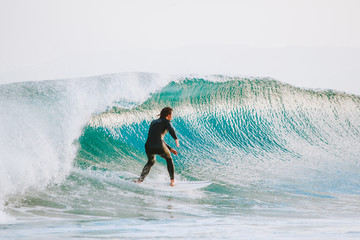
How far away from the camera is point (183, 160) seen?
8.05m

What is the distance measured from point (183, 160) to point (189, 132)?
171 centimetres

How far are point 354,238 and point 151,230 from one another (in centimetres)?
164

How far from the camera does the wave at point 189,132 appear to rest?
→ 19.8ft

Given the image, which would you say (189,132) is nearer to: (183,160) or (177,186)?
(183,160)

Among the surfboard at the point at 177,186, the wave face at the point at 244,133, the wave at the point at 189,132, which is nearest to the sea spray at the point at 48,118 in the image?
the wave at the point at 189,132

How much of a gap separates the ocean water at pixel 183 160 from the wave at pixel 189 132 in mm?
27

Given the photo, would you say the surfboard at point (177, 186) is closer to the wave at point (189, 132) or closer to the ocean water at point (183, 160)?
the ocean water at point (183, 160)

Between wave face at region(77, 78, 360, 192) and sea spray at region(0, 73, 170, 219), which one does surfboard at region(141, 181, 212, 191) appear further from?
sea spray at region(0, 73, 170, 219)

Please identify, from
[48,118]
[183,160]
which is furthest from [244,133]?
[48,118]

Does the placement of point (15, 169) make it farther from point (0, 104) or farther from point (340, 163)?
point (340, 163)

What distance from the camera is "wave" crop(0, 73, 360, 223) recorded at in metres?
6.02

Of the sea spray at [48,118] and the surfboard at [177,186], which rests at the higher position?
the sea spray at [48,118]

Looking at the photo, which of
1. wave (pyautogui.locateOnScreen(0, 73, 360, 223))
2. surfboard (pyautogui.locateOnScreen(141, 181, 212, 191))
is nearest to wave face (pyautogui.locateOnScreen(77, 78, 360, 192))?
wave (pyautogui.locateOnScreen(0, 73, 360, 223))

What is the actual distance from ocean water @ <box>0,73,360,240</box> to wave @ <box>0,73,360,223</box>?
0.09ft
